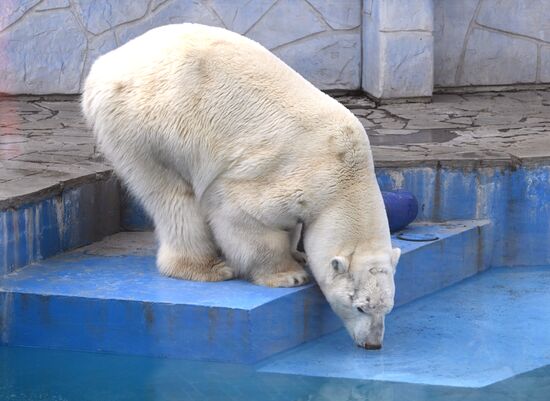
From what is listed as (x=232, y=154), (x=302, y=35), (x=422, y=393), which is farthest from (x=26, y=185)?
(x=302, y=35)

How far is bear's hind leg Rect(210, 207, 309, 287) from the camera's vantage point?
14.5ft

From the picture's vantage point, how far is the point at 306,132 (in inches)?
171

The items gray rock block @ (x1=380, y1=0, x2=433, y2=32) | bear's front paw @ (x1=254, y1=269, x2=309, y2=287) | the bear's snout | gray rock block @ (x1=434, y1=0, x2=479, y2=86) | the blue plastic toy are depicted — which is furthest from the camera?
gray rock block @ (x1=434, y1=0, x2=479, y2=86)

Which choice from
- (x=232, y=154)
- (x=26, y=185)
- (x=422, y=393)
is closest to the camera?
(x=422, y=393)

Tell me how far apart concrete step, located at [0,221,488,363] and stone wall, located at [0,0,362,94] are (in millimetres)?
2970

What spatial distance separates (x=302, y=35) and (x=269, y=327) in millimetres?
3535

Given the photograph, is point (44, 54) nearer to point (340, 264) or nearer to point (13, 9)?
point (13, 9)

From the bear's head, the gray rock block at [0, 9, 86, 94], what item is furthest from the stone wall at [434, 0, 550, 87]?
the bear's head

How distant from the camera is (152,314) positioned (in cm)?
433

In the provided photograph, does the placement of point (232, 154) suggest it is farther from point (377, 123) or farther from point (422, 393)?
point (377, 123)

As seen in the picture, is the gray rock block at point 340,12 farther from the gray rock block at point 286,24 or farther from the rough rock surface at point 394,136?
the rough rock surface at point 394,136

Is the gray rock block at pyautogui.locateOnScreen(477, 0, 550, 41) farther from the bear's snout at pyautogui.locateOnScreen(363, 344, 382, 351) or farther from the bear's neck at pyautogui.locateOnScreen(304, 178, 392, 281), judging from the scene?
the bear's snout at pyautogui.locateOnScreen(363, 344, 382, 351)

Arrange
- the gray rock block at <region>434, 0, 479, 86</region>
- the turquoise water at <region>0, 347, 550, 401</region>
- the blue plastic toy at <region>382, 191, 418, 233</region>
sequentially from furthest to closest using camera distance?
1. the gray rock block at <region>434, 0, 479, 86</region>
2. the blue plastic toy at <region>382, 191, 418, 233</region>
3. the turquoise water at <region>0, 347, 550, 401</region>

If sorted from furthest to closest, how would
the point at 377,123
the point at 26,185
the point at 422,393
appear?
1. the point at 377,123
2. the point at 26,185
3. the point at 422,393
